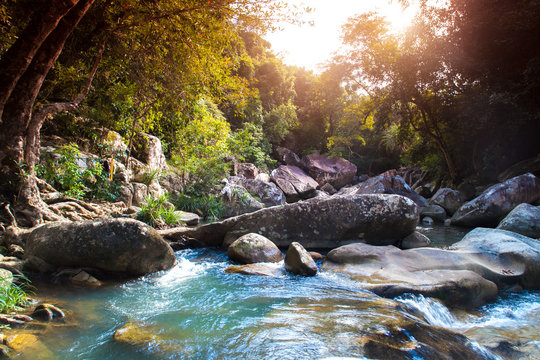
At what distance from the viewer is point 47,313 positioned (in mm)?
2531

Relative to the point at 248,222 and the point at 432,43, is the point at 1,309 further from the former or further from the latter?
the point at 432,43

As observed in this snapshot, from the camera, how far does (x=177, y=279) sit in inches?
161

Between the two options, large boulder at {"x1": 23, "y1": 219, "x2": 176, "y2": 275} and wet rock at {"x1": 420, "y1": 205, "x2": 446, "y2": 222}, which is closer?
large boulder at {"x1": 23, "y1": 219, "x2": 176, "y2": 275}

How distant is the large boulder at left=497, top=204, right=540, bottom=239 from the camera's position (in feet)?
20.6

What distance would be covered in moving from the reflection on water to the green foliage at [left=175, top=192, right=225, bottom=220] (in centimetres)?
655

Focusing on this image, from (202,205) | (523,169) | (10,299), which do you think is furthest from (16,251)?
(523,169)

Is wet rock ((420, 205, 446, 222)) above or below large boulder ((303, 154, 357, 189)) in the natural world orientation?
below

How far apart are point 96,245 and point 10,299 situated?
1.29 meters

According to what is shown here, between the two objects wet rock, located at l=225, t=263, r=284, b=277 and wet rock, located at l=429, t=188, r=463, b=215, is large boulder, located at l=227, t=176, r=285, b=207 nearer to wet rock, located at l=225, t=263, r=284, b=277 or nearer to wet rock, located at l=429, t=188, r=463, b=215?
wet rock, located at l=429, t=188, r=463, b=215

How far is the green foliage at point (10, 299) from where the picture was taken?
2488mm

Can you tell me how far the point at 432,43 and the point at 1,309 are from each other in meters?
16.4

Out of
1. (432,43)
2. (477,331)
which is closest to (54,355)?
(477,331)

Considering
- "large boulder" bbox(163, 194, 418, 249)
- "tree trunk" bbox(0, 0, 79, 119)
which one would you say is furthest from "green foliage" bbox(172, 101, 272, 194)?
"tree trunk" bbox(0, 0, 79, 119)

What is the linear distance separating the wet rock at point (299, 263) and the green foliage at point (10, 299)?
10.5 feet
